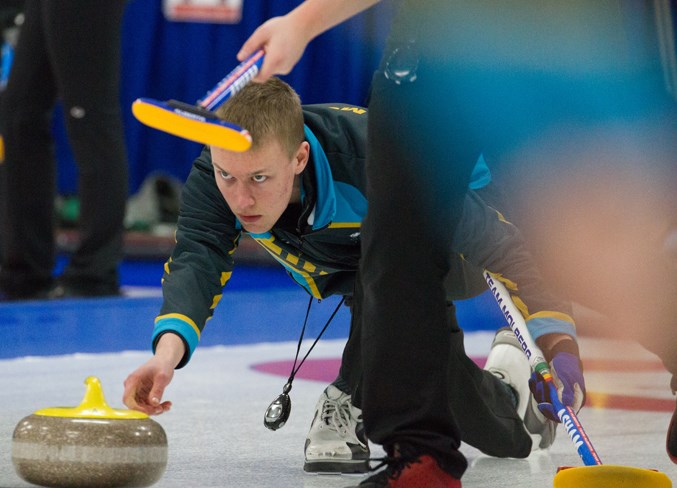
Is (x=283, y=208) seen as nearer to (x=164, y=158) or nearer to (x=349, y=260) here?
(x=349, y=260)

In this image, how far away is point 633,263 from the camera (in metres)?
1.55

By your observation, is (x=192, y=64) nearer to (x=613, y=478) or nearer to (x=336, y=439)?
(x=336, y=439)

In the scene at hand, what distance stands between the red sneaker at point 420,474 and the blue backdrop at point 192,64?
4.17 meters

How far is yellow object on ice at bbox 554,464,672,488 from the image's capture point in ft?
4.91

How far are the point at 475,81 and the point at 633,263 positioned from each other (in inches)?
13.5

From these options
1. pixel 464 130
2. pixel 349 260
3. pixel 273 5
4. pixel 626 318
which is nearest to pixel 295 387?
pixel 349 260

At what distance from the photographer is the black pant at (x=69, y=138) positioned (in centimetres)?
310

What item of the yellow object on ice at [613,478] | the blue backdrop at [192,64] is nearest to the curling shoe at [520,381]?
the yellow object on ice at [613,478]

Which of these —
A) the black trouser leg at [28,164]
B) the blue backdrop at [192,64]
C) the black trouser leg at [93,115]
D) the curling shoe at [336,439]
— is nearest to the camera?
the curling shoe at [336,439]

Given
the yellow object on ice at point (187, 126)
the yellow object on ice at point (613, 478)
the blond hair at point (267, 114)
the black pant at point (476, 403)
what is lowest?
the black pant at point (476, 403)

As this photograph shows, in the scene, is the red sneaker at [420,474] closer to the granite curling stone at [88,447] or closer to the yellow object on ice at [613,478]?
the yellow object on ice at [613,478]

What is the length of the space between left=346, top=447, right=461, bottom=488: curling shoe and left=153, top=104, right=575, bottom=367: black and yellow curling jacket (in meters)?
0.34

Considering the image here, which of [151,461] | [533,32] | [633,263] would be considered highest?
[533,32]

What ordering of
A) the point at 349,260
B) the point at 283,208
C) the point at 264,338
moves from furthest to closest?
1. the point at 264,338
2. the point at 349,260
3. the point at 283,208
